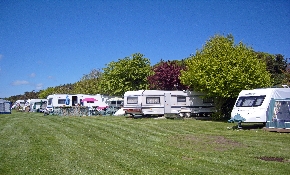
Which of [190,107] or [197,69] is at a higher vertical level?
[197,69]

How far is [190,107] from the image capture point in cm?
2784

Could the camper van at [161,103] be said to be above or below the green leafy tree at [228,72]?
below

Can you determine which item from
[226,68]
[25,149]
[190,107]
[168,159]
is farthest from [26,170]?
[190,107]

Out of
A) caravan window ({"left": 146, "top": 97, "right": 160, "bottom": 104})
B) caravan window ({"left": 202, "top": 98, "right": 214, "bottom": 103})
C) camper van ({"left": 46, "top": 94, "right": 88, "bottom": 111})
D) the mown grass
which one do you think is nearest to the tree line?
caravan window ({"left": 202, "top": 98, "right": 214, "bottom": 103})

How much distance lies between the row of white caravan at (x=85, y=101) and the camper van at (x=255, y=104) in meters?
23.0

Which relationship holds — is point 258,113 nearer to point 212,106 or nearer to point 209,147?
point 209,147

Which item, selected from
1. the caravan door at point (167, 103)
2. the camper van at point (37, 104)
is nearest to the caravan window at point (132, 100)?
the caravan door at point (167, 103)

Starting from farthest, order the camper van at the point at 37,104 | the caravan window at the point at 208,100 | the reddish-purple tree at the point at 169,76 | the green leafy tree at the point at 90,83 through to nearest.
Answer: the green leafy tree at the point at 90,83 → the camper van at the point at 37,104 → the reddish-purple tree at the point at 169,76 → the caravan window at the point at 208,100

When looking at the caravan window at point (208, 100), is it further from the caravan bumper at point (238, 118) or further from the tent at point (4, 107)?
the tent at point (4, 107)

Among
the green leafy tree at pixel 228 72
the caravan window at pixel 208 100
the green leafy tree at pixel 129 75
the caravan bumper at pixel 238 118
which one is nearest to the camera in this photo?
the caravan bumper at pixel 238 118

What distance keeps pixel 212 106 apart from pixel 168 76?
579cm

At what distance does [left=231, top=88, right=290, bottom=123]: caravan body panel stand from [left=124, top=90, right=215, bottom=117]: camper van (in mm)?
8617

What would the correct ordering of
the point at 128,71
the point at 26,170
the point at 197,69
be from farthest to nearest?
1. the point at 128,71
2. the point at 197,69
3. the point at 26,170

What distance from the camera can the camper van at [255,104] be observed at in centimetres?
1756
